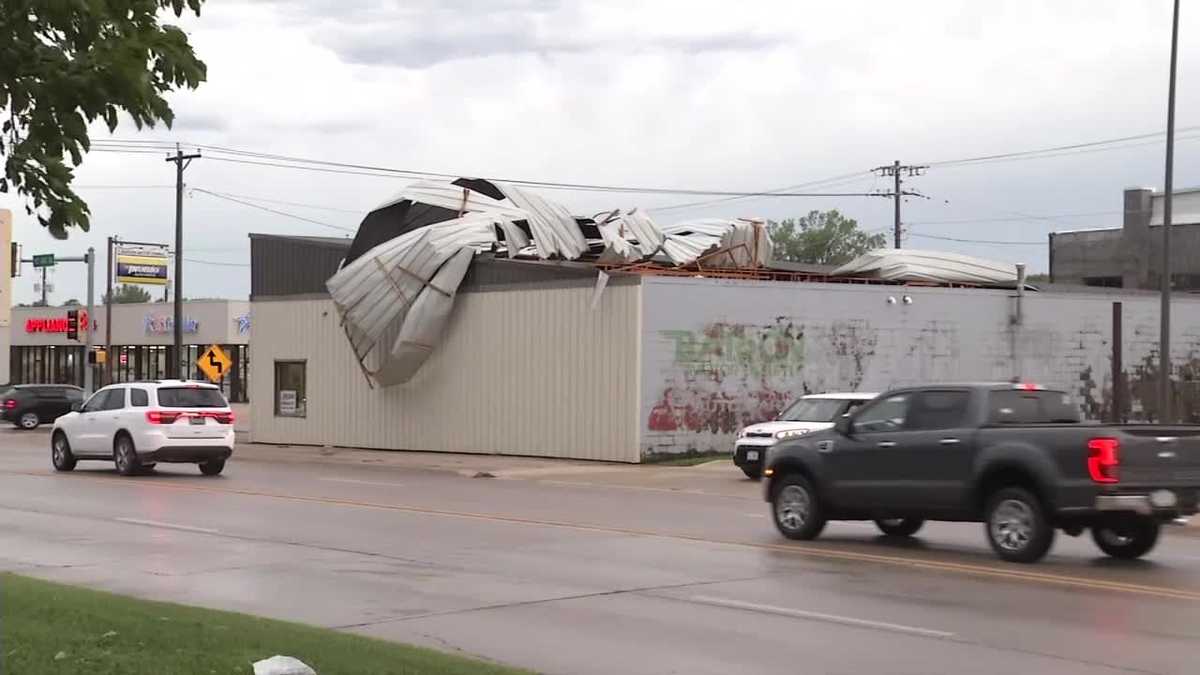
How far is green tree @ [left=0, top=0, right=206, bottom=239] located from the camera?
585cm

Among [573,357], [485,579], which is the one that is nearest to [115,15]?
[485,579]

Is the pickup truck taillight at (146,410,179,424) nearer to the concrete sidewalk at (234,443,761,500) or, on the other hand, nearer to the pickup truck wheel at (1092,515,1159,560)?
the concrete sidewalk at (234,443,761,500)

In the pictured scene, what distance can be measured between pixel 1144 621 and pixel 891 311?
2495 cm

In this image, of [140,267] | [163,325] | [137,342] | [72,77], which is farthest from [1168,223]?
[140,267]

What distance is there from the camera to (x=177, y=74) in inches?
248

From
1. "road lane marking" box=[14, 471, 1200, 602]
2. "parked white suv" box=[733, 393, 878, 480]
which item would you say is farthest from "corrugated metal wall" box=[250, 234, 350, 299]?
"road lane marking" box=[14, 471, 1200, 602]

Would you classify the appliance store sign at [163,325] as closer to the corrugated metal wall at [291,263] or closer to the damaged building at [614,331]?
the corrugated metal wall at [291,263]

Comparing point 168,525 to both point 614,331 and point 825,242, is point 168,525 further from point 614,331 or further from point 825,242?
point 825,242

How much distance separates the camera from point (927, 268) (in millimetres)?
38594

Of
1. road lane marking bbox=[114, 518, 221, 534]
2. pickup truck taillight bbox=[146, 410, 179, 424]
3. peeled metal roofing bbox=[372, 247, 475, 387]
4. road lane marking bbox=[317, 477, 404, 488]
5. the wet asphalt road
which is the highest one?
peeled metal roofing bbox=[372, 247, 475, 387]

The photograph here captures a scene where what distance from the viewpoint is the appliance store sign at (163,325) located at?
7856 cm

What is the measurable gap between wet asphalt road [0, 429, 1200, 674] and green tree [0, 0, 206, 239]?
4.56 m

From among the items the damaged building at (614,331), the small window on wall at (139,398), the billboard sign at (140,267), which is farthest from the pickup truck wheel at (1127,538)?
the billboard sign at (140,267)

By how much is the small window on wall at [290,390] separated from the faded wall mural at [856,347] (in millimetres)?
13510
